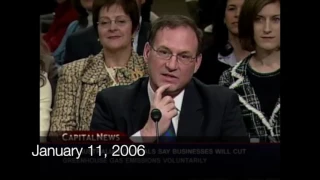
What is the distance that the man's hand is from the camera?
3150 mm

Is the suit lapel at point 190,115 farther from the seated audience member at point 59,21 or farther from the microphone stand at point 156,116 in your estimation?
the seated audience member at point 59,21

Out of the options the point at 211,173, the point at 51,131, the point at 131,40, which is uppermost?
the point at 131,40

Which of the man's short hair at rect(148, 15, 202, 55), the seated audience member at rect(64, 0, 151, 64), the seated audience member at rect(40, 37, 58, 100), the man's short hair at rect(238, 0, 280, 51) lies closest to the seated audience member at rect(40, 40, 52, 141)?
the seated audience member at rect(40, 37, 58, 100)

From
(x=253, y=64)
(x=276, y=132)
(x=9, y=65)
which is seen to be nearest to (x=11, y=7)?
(x=9, y=65)

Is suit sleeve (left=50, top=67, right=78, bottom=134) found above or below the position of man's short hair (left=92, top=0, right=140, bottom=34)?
below

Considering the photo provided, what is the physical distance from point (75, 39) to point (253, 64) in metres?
0.82

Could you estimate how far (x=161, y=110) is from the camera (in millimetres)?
3158

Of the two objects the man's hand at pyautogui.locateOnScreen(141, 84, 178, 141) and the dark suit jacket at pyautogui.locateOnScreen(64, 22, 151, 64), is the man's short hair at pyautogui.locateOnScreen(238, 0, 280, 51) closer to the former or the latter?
the man's hand at pyautogui.locateOnScreen(141, 84, 178, 141)

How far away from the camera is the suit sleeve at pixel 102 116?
3168mm

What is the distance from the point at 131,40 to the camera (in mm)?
3195

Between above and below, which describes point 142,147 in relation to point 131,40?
below

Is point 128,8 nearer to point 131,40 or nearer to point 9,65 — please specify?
point 131,40

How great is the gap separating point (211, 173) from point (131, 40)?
0.70 m

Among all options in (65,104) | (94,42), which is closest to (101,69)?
(94,42)
